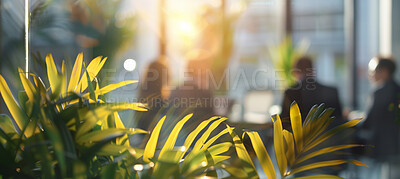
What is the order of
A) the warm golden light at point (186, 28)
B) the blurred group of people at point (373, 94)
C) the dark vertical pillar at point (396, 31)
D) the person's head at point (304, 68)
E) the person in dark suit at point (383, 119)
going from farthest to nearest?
1. the warm golden light at point (186, 28)
2. the dark vertical pillar at point (396, 31)
3. the person in dark suit at point (383, 119)
4. the person's head at point (304, 68)
5. the blurred group of people at point (373, 94)

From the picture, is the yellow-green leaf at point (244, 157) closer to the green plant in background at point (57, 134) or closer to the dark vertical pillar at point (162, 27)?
the green plant in background at point (57, 134)

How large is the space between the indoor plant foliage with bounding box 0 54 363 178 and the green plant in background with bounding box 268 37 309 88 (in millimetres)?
4512

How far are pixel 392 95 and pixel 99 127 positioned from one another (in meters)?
2.98

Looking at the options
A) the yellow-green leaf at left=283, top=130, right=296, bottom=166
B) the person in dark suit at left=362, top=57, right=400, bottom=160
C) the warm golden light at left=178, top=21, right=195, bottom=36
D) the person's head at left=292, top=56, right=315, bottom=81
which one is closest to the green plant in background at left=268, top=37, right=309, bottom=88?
the warm golden light at left=178, top=21, right=195, bottom=36

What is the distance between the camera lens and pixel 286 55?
572 centimetres

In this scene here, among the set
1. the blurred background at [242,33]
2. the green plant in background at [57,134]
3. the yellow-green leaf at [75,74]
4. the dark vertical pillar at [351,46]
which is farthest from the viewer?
the dark vertical pillar at [351,46]

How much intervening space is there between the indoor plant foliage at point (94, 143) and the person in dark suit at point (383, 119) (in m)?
2.72

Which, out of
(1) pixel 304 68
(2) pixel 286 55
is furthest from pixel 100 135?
(2) pixel 286 55

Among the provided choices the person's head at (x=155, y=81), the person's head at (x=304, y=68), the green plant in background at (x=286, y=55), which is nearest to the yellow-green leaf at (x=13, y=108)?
the person's head at (x=155, y=81)

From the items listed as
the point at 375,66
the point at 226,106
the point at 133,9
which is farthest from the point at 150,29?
the point at 375,66

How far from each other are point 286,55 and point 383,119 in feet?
8.11

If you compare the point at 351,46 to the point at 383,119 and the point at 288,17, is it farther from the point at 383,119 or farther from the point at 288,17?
the point at 383,119

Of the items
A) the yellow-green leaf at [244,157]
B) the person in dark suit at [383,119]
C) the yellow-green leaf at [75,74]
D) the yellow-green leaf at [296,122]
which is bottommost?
the person in dark suit at [383,119]

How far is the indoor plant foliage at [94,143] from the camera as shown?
28.7 inches
